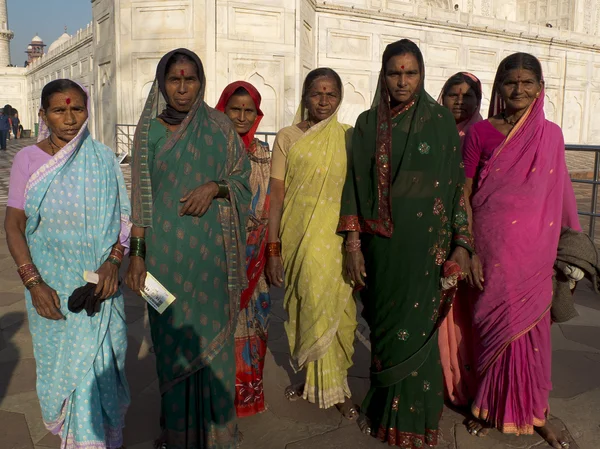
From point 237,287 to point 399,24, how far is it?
14799 millimetres

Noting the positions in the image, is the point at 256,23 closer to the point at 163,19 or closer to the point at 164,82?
the point at 163,19

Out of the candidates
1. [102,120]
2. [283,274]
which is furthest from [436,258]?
[102,120]

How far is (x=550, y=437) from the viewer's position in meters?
2.20

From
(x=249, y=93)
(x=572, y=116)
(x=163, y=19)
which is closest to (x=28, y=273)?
(x=249, y=93)

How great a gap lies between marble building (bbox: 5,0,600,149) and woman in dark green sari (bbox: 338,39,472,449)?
943cm

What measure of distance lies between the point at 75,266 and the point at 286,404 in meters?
1.26

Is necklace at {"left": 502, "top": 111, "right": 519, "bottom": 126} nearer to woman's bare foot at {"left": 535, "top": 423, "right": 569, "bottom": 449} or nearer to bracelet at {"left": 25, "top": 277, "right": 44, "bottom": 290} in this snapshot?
woman's bare foot at {"left": 535, "top": 423, "right": 569, "bottom": 449}

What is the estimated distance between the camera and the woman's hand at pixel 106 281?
6.14 ft

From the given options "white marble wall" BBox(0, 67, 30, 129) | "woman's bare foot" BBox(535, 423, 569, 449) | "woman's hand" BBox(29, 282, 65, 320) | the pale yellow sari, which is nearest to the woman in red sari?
the pale yellow sari

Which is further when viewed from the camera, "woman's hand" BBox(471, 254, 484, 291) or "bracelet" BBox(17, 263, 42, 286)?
"woman's hand" BBox(471, 254, 484, 291)

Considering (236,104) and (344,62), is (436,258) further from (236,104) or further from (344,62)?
(344,62)

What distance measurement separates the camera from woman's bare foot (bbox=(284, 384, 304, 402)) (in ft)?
8.57

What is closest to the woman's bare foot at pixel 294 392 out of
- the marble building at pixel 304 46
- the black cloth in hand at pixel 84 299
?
the black cloth in hand at pixel 84 299

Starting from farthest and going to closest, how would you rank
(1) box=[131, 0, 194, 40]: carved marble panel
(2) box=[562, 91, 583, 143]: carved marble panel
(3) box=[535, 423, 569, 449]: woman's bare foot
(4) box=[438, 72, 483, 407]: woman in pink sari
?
(2) box=[562, 91, 583, 143]: carved marble panel < (1) box=[131, 0, 194, 40]: carved marble panel < (4) box=[438, 72, 483, 407]: woman in pink sari < (3) box=[535, 423, 569, 449]: woman's bare foot
